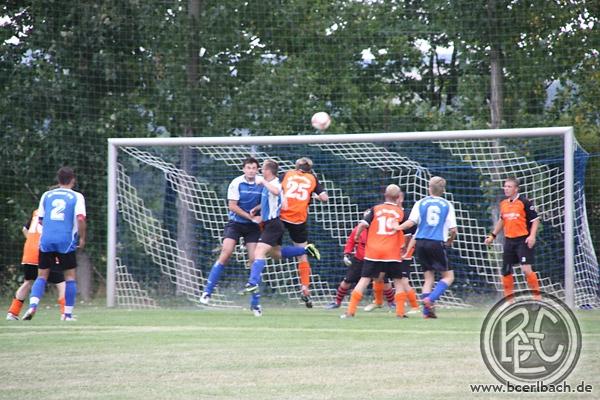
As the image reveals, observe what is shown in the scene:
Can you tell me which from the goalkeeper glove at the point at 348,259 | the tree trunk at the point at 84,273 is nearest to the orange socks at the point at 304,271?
the goalkeeper glove at the point at 348,259

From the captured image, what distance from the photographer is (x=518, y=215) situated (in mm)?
13812

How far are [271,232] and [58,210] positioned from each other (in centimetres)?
243

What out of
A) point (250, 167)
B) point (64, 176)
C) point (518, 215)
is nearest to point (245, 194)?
point (250, 167)

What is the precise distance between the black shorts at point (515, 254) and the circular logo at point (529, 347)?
500 centimetres

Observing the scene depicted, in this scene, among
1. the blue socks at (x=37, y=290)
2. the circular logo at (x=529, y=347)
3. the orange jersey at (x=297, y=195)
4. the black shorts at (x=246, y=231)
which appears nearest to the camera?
the circular logo at (x=529, y=347)

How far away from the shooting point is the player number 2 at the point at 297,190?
1352cm

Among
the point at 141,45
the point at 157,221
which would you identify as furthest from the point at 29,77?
the point at 157,221

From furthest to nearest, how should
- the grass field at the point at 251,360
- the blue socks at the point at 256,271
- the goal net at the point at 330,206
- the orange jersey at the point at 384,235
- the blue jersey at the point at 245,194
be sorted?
the goal net at the point at 330,206, the blue jersey at the point at 245,194, the blue socks at the point at 256,271, the orange jersey at the point at 384,235, the grass field at the point at 251,360

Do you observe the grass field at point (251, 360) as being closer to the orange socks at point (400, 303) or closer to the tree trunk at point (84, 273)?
the orange socks at point (400, 303)

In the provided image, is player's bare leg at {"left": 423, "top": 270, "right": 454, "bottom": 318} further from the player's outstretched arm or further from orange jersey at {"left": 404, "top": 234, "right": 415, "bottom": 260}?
the player's outstretched arm

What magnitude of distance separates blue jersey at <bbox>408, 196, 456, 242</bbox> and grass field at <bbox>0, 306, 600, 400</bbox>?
1.32 metres

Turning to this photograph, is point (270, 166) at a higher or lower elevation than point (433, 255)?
higher

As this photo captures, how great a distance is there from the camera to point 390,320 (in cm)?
1153

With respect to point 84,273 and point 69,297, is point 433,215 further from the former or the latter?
point 84,273
